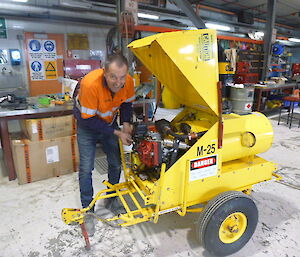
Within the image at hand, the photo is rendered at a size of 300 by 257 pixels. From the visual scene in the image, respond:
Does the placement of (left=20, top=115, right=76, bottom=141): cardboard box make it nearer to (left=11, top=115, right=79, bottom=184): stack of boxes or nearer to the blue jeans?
(left=11, top=115, right=79, bottom=184): stack of boxes

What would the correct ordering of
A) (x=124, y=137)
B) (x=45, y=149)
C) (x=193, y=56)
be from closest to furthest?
(x=193, y=56) → (x=124, y=137) → (x=45, y=149)

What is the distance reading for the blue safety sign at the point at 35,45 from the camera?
18.1ft

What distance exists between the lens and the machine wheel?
1.60 metres

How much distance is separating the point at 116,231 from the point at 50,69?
5073 millimetres

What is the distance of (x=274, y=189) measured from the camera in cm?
267

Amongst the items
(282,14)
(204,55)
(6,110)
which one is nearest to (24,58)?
(6,110)

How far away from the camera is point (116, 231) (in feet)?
6.62

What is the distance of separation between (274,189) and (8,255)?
263cm

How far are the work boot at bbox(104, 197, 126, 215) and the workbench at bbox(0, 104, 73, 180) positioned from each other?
128cm

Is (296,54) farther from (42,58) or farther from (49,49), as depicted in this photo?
(42,58)

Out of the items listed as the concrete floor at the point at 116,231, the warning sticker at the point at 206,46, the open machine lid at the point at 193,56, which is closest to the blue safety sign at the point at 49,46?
the concrete floor at the point at 116,231

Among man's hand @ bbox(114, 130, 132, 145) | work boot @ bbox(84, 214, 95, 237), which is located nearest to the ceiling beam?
man's hand @ bbox(114, 130, 132, 145)

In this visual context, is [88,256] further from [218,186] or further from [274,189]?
[274,189]

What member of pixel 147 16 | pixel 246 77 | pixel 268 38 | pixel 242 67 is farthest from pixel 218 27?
pixel 147 16
